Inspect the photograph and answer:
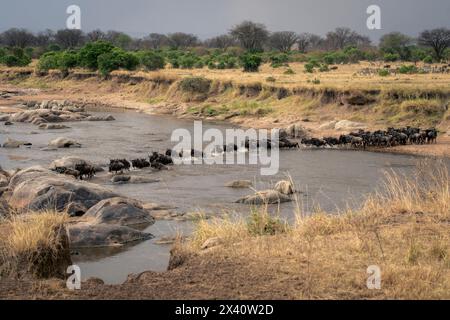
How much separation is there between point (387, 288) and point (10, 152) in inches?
892

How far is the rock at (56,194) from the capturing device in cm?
1527

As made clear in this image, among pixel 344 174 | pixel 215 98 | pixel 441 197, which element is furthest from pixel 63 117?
pixel 441 197

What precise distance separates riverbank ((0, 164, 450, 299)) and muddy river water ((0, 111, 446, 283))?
52.0 inches

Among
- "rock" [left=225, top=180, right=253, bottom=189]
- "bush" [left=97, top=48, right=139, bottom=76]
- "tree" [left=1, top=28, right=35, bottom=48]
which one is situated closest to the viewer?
"rock" [left=225, top=180, right=253, bottom=189]

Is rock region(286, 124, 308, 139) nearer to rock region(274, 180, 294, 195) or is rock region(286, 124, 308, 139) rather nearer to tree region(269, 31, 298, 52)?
rock region(274, 180, 294, 195)

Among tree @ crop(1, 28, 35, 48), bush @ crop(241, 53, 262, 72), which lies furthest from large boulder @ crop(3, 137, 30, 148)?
tree @ crop(1, 28, 35, 48)

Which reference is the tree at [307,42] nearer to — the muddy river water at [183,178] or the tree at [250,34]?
the tree at [250,34]

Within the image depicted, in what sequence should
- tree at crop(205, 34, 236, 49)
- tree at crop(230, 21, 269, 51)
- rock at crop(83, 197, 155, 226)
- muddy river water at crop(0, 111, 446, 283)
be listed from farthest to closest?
tree at crop(205, 34, 236, 49) < tree at crop(230, 21, 269, 51) < rock at crop(83, 197, 155, 226) < muddy river water at crop(0, 111, 446, 283)

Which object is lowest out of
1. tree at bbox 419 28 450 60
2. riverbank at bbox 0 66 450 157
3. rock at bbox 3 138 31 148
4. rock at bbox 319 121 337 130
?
rock at bbox 3 138 31 148

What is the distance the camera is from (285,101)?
1565 inches

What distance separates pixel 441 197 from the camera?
11.6 metres

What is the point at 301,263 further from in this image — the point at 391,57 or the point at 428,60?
the point at 391,57

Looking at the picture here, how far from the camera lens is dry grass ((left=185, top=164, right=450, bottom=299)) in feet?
24.0
